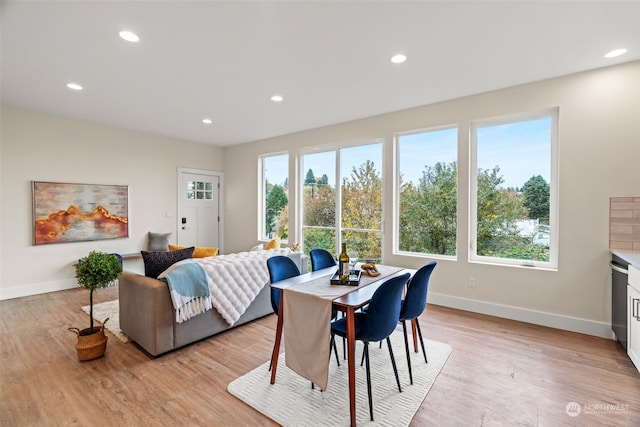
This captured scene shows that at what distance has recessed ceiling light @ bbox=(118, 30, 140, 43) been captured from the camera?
2.38m

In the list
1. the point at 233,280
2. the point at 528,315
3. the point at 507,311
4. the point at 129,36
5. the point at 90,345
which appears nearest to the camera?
the point at 129,36

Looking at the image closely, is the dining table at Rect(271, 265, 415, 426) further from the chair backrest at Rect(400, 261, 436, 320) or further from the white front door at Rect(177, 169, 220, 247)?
the white front door at Rect(177, 169, 220, 247)

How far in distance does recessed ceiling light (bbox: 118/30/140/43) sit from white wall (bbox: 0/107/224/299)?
3329mm

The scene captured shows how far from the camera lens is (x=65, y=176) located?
4711 millimetres

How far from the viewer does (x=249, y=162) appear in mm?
6406

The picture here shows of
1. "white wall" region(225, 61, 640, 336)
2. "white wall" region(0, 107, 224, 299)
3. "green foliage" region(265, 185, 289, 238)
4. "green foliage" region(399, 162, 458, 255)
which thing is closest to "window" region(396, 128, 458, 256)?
"green foliage" region(399, 162, 458, 255)

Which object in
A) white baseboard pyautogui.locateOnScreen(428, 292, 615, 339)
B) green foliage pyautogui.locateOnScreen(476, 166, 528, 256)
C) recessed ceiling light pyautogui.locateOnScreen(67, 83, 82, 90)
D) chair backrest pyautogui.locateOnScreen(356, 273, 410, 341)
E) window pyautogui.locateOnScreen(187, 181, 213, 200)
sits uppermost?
recessed ceiling light pyautogui.locateOnScreen(67, 83, 82, 90)

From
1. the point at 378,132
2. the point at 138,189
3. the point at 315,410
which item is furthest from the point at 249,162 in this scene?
the point at 315,410

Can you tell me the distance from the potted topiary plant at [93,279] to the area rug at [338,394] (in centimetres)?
135

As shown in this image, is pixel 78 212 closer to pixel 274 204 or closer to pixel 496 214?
pixel 274 204

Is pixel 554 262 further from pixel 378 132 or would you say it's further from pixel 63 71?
pixel 63 71

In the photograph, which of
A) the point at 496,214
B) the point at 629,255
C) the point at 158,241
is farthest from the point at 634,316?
the point at 158,241

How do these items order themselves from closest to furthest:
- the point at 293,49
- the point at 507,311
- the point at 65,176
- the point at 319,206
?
the point at 293,49 < the point at 507,311 < the point at 65,176 < the point at 319,206

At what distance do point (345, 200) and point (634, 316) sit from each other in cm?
356
